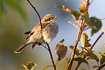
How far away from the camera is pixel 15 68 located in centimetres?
679

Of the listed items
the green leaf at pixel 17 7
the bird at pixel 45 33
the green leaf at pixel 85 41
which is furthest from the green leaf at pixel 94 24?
the green leaf at pixel 17 7

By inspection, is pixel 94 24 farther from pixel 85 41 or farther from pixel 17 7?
pixel 17 7

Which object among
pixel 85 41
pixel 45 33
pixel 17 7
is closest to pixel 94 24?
pixel 85 41

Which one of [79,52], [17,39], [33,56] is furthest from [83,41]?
[17,39]

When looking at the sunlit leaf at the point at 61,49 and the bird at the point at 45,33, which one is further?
the bird at the point at 45,33

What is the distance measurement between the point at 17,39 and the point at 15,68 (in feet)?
3.48

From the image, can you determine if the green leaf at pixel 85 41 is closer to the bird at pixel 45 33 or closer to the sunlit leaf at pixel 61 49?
the sunlit leaf at pixel 61 49

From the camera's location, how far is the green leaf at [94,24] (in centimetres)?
64

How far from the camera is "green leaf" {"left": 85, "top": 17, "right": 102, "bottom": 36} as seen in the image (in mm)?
639

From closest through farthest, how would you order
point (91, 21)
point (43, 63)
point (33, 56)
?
1. point (91, 21)
2. point (43, 63)
3. point (33, 56)

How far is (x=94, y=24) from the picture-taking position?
649 millimetres

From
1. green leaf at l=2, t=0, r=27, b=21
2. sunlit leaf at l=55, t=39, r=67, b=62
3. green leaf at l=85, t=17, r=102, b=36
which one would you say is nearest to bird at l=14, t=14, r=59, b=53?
green leaf at l=2, t=0, r=27, b=21

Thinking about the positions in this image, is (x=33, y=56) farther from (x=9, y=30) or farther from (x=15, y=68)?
(x=9, y=30)

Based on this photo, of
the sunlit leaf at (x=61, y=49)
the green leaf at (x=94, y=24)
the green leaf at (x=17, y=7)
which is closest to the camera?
the green leaf at (x=94, y=24)
